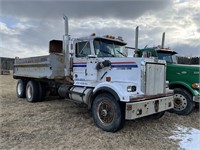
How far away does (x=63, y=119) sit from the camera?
602 centimetres

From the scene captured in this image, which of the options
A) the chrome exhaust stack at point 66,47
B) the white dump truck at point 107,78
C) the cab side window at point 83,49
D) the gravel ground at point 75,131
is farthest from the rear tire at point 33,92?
the cab side window at point 83,49

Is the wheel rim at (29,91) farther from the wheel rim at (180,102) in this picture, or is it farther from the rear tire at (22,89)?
the wheel rim at (180,102)

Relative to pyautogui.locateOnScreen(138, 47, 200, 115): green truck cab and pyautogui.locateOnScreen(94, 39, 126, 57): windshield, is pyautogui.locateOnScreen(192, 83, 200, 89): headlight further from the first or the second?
pyautogui.locateOnScreen(94, 39, 126, 57): windshield

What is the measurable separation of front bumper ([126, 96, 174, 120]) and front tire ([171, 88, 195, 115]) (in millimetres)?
1559

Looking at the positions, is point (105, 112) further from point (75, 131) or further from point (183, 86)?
point (183, 86)

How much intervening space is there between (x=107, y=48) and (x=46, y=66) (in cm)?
271

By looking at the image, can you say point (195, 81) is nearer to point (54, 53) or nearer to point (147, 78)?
point (147, 78)

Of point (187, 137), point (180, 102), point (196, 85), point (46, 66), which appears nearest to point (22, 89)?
point (46, 66)

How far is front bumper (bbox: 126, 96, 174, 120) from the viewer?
4.54 m

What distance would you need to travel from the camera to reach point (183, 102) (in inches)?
275

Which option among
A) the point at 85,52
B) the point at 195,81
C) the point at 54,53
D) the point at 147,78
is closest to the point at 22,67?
the point at 54,53

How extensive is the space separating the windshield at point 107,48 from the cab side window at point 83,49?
27 centimetres

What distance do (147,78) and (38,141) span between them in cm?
289

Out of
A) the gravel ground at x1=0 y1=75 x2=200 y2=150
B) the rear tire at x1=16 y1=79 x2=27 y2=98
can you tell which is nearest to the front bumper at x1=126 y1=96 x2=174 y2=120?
the gravel ground at x1=0 y1=75 x2=200 y2=150
